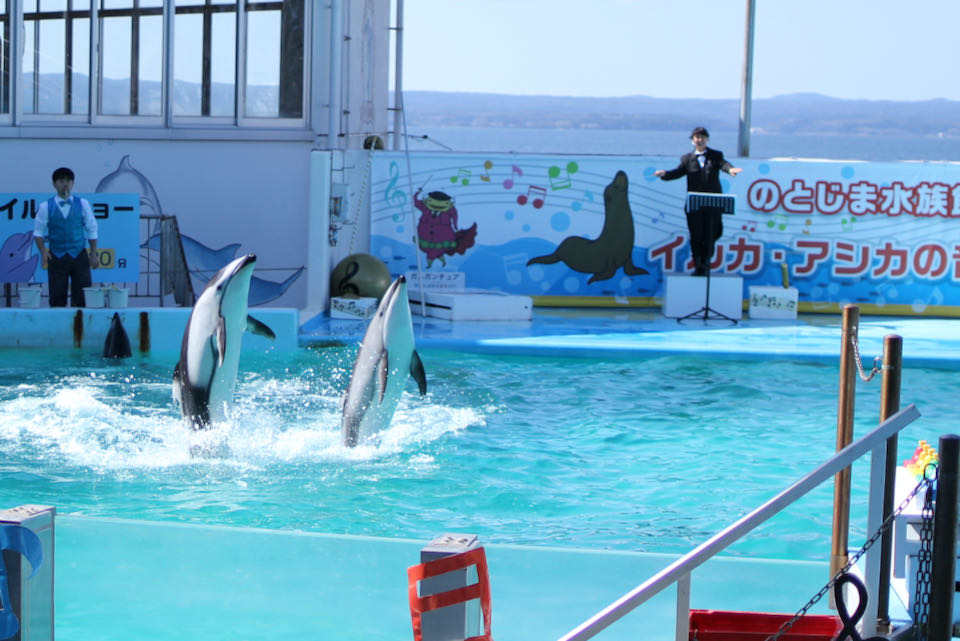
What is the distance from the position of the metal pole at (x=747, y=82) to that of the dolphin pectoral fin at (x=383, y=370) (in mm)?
7757

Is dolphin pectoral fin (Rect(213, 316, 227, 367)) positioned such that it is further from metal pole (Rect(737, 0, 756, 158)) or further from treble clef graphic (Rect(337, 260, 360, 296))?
metal pole (Rect(737, 0, 756, 158))

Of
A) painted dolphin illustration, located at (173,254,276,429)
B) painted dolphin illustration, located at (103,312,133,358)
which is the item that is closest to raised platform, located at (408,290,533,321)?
painted dolphin illustration, located at (103,312,133,358)

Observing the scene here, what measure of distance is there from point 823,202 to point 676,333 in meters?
2.77

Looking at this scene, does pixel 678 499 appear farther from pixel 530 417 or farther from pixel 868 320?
pixel 868 320

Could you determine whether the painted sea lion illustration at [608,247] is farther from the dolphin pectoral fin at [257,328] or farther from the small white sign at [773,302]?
the dolphin pectoral fin at [257,328]

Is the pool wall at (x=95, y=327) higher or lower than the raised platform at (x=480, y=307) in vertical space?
lower

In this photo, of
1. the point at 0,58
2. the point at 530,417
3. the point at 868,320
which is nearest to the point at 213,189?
the point at 0,58

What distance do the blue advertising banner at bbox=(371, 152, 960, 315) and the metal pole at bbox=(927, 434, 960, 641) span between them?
9282 millimetres

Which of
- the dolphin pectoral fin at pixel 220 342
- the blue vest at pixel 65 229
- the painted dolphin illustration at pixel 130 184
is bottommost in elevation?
the dolphin pectoral fin at pixel 220 342

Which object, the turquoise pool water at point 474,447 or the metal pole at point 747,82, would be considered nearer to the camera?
the turquoise pool water at point 474,447

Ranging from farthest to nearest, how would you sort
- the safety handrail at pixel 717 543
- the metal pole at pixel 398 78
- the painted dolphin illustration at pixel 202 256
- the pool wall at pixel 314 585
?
the metal pole at pixel 398 78 < the painted dolphin illustration at pixel 202 256 < the pool wall at pixel 314 585 < the safety handrail at pixel 717 543

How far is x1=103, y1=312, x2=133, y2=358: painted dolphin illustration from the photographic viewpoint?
9.76 meters

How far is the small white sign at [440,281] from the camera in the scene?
12312 mm

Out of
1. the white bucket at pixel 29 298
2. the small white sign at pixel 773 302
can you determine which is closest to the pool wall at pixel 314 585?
the white bucket at pixel 29 298
